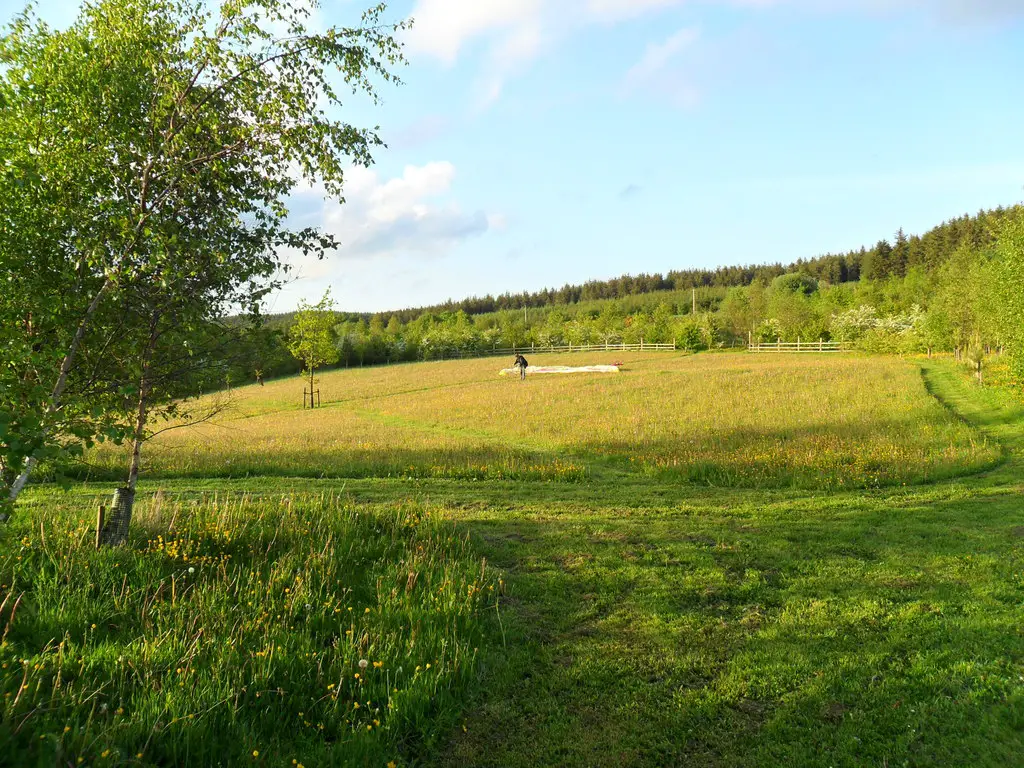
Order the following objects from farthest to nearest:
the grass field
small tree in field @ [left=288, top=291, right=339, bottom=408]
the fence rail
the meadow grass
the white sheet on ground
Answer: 1. the fence rail
2. the white sheet on ground
3. small tree in field @ [left=288, top=291, right=339, bottom=408]
4. the meadow grass
5. the grass field

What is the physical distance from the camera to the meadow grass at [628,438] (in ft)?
47.8

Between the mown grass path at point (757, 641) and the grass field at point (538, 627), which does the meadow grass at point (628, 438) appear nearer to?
the grass field at point (538, 627)

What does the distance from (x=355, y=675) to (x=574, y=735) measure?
2.11m

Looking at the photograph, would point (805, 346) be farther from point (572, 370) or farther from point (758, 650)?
point (758, 650)

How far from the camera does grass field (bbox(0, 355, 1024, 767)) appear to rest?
4527mm

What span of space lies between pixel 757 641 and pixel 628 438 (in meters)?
13.7

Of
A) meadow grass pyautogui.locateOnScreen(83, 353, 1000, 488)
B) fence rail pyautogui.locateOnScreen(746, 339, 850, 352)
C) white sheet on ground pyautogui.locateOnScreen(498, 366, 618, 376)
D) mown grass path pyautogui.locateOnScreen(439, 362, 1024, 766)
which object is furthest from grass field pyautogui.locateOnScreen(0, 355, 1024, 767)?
fence rail pyautogui.locateOnScreen(746, 339, 850, 352)

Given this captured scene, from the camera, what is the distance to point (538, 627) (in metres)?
6.64

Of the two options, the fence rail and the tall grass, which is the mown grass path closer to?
the tall grass

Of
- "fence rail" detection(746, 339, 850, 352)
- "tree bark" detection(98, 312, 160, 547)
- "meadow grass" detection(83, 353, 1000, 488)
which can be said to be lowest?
"meadow grass" detection(83, 353, 1000, 488)

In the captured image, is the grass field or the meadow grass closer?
the grass field

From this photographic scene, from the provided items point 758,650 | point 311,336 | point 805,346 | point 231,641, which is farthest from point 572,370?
point 231,641

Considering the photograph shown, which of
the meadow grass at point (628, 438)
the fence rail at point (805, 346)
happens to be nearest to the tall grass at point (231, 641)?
the meadow grass at point (628, 438)

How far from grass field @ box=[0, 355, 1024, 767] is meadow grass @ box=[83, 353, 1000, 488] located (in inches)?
48.6
